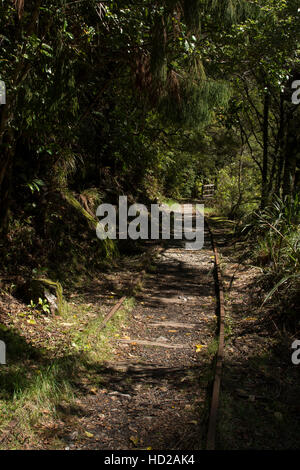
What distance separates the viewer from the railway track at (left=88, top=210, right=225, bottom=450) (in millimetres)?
3918

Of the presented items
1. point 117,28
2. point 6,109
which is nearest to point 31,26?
point 6,109

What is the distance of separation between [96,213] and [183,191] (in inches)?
857

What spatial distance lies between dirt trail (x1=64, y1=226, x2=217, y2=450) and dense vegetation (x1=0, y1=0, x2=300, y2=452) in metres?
1.28

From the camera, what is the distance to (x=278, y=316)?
5664 mm

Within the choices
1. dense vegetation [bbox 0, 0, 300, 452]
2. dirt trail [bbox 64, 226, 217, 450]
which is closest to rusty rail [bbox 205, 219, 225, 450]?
dirt trail [bbox 64, 226, 217, 450]

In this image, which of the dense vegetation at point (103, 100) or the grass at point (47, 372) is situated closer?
the grass at point (47, 372)

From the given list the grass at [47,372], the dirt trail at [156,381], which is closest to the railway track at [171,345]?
the dirt trail at [156,381]

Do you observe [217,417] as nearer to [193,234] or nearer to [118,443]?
[118,443]

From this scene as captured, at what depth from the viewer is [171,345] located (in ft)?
17.6

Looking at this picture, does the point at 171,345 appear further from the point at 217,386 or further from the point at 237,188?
the point at 237,188

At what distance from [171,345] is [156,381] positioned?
0.93 m

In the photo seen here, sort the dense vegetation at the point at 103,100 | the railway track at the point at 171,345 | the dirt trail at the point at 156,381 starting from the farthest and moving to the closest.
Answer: the dense vegetation at the point at 103,100
the railway track at the point at 171,345
the dirt trail at the point at 156,381

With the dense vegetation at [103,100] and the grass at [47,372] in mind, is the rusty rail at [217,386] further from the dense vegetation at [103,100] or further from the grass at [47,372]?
the grass at [47,372]

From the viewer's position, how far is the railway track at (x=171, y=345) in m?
3.92
